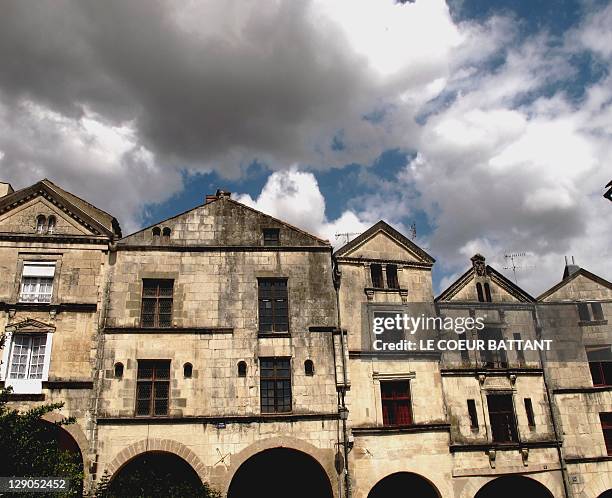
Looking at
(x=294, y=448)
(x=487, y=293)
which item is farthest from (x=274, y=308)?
(x=487, y=293)

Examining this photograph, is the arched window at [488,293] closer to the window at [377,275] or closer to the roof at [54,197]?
the window at [377,275]

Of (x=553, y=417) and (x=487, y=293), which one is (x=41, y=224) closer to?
(x=487, y=293)

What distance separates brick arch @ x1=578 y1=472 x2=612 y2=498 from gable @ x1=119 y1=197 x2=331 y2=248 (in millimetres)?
15063

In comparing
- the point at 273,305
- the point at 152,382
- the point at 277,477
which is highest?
the point at 273,305

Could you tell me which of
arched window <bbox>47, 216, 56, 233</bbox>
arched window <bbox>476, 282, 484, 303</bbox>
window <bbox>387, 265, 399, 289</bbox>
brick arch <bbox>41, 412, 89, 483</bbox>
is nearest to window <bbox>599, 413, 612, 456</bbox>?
arched window <bbox>476, 282, 484, 303</bbox>

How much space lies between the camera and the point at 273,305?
77.1 ft

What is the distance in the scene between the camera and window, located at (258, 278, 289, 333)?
23.2 meters

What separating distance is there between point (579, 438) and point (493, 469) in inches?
179

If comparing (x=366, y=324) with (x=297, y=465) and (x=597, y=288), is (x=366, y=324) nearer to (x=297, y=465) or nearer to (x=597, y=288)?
(x=297, y=465)

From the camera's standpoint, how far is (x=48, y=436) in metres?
20.3

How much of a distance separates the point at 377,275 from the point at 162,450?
38.0ft

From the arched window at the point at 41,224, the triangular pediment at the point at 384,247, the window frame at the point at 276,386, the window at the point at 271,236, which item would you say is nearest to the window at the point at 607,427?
the triangular pediment at the point at 384,247

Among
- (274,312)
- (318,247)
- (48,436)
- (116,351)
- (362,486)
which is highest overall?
(318,247)

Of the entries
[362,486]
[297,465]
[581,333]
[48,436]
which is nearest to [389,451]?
[362,486]
